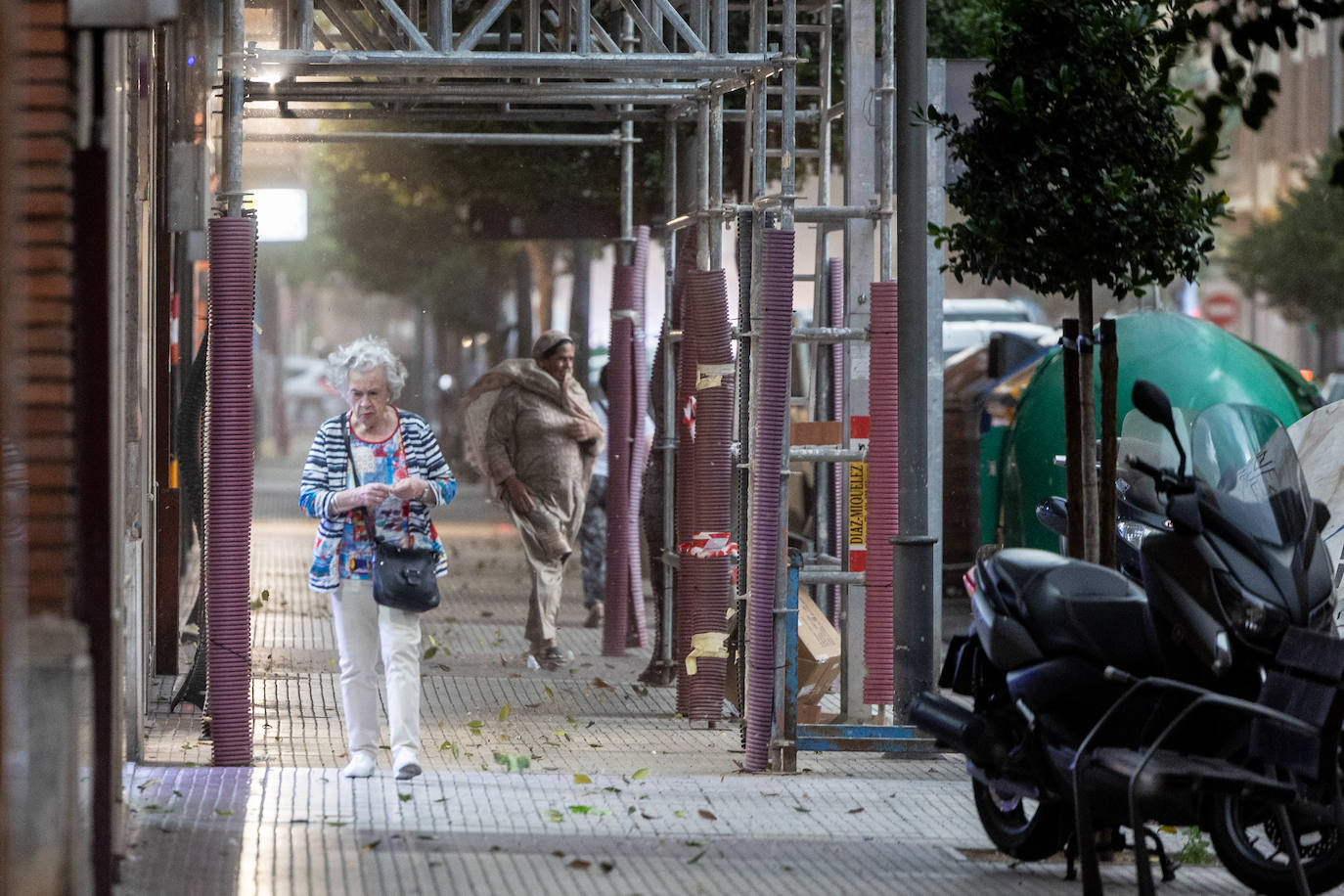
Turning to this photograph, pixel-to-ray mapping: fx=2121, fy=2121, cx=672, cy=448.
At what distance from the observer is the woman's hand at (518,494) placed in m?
12.1

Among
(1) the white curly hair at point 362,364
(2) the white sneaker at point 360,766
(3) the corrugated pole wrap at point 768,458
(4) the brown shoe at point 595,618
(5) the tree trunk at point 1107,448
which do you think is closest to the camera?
(5) the tree trunk at point 1107,448

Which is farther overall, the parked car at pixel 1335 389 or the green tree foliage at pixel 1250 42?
the parked car at pixel 1335 389

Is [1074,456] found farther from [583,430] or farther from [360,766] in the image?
[583,430]

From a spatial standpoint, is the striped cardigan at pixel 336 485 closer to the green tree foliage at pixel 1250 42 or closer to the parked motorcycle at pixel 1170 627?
the parked motorcycle at pixel 1170 627

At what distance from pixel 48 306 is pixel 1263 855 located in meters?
3.81

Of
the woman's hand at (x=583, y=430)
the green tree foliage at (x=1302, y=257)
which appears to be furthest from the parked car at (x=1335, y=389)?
the green tree foliage at (x=1302, y=257)

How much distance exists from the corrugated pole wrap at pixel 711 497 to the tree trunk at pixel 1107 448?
2713 mm

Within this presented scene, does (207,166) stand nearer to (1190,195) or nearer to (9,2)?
(1190,195)

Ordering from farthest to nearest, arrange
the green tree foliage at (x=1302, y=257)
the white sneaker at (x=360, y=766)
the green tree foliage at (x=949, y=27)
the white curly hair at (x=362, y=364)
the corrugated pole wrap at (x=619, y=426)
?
the green tree foliage at (x=1302, y=257)
the green tree foliage at (x=949, y=27)
the corrugated pole wrap at (x=619, y=426)
the white curly hair at (x=362, y=364)
the white sneaker at (x=360, y=766)

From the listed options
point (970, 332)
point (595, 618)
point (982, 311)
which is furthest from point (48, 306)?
point (982, 311)

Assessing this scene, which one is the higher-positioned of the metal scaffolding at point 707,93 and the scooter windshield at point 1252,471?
the metal scaffolding at point 707,93

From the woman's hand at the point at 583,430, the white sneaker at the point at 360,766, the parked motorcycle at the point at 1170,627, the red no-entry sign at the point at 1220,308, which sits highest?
the red no-entry sign at the point at 1220,308

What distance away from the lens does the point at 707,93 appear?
10.5 m

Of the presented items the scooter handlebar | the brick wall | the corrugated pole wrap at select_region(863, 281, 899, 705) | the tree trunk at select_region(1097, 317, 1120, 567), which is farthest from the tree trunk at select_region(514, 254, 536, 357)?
the brick wall
